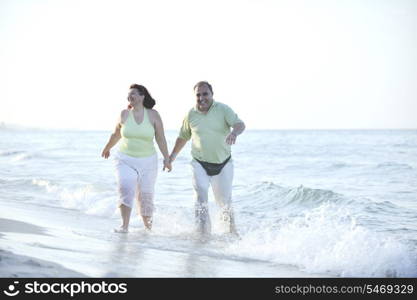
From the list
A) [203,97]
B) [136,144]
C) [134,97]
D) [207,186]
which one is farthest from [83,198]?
[203,97]

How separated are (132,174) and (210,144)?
1.04 meters

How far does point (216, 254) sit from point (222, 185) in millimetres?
1023

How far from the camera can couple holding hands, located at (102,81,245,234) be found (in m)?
6.47

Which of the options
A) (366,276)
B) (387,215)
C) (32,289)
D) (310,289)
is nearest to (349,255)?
(366,276)

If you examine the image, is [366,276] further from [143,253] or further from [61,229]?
[61,229]

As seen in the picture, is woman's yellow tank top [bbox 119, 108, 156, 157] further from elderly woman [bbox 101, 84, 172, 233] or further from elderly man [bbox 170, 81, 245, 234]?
elderly man [bbox 170, 81, 245, 234]

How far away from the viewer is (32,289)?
3.76 m

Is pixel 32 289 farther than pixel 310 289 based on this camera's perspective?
No

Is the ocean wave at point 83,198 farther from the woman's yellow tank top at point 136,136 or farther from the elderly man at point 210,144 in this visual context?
the elderly man at point 210,144

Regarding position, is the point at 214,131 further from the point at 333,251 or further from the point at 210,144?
the point at 333,251

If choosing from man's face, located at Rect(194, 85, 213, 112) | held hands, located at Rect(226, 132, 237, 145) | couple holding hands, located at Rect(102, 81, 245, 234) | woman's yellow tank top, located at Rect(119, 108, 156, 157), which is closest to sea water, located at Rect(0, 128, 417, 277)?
couple holding hands, located at Rect(102, 81, 245, 234)

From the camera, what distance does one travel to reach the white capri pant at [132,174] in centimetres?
668

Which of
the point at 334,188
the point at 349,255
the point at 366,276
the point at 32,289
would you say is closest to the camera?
the point at 32,289

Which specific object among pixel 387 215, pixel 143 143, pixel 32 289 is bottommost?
pixel 32 289
